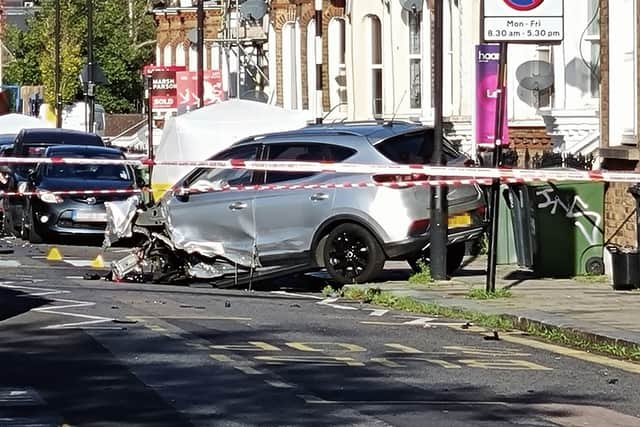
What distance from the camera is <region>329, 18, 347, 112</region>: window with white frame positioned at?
3456 cm

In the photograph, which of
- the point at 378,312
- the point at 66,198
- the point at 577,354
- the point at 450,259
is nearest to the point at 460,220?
the point at 450,259

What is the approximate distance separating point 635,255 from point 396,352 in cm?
510

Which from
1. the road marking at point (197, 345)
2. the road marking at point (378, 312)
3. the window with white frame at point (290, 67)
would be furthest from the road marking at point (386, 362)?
the window with white frame at point (290, 67)

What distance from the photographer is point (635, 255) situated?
1595 centimetres

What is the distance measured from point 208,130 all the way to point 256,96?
12497mm

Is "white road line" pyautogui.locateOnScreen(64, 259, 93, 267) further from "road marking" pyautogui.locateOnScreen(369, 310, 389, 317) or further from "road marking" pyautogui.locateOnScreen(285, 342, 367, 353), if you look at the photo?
"road marking" pyautogui.locateOnScreen(285, 342, 367, 353)

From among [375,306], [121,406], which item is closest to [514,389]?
[121,406]

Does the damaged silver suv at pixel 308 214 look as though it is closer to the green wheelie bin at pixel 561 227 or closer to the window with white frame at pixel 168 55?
the green wheelie bin at pixel 561 227

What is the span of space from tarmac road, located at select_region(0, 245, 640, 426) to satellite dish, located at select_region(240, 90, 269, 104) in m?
24.9

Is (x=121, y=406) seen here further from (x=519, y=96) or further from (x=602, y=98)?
(x=519, y=96)

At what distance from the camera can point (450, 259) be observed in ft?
59.9

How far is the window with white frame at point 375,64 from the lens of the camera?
105 feet

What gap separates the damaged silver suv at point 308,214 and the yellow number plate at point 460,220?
0.01 m

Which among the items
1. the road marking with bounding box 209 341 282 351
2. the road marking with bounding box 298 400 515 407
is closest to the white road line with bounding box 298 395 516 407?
the road marking with bounding box 298 400 515 407
